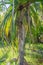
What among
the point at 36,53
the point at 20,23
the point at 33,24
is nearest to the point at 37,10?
the point at 33,24

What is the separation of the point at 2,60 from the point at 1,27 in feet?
1.36

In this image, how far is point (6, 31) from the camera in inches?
91.9

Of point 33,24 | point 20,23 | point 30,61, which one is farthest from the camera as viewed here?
point 30,61

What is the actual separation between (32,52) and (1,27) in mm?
675

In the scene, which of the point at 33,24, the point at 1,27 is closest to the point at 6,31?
the point at 1,27

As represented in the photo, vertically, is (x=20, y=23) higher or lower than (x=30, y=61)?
higher

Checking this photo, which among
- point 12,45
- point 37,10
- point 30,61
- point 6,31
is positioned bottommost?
point 30,61

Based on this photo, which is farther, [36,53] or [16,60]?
[36,53]

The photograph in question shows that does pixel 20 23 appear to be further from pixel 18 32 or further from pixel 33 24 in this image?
pixel 33 24

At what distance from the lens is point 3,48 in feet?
8.87

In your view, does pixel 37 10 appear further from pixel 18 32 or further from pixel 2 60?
pixel 2 60

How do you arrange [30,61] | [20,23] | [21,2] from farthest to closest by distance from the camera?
[30,61], [20,23], [21,2]

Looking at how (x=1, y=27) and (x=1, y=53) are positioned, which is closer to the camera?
(x=1, y=27)

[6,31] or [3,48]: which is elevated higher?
[6,31]
